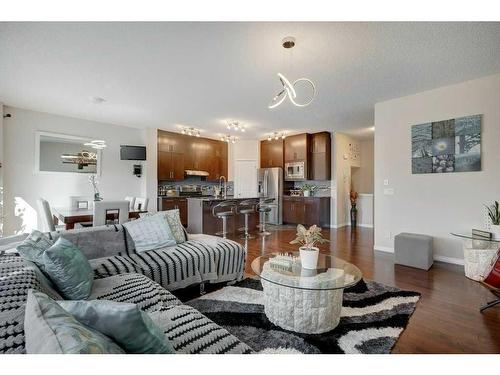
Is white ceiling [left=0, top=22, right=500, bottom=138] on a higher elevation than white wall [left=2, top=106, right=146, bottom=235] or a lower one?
higher

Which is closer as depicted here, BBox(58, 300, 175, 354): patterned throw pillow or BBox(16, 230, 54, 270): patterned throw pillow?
BBox(58, 300, 175, 354): patterned throw pillow

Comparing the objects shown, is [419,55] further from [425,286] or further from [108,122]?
[108,122]

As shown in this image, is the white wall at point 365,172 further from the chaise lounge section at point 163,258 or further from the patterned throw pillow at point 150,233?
the patterned throw pillow at point 150,233

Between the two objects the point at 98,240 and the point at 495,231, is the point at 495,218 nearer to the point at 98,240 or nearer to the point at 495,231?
the point at 495,231

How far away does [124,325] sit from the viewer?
835 millimetres

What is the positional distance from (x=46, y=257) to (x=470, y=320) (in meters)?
3.27

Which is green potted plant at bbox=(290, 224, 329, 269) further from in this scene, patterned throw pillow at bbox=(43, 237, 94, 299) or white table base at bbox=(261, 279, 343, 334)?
patterned throw pillow at bbox=(43, 237, 94, 299)

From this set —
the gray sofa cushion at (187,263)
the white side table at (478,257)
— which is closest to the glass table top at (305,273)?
the gray sofa cushion at (187,263)

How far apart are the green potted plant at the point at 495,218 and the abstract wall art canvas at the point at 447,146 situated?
565mm

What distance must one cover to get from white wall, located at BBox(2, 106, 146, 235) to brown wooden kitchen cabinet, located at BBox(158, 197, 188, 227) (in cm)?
102

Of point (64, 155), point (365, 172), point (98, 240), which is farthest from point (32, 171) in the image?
point (365, 172)

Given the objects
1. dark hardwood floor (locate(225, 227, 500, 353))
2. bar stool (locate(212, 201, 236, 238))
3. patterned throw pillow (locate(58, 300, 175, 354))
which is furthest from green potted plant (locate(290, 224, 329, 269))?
bar stool (locate(212, 201, 236, 238))

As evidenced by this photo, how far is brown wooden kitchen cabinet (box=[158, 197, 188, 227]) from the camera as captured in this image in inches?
255

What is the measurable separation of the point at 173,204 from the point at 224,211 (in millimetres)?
1838
